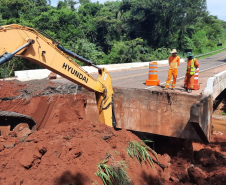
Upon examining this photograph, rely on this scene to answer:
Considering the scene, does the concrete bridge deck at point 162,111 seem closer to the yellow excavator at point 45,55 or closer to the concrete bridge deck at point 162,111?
the concrete bridge deck at point 162,111

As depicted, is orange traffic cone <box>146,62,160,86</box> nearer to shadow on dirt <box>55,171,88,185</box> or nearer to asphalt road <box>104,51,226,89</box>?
asphalt road <box>104,51,226,89</box>

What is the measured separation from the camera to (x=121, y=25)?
141 feet

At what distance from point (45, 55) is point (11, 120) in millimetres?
2672

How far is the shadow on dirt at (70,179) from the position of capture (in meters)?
4.54

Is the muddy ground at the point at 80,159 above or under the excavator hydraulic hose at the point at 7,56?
under

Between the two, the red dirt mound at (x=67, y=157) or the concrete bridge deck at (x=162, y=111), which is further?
the concrete bridge deck at (x=162, y=111)

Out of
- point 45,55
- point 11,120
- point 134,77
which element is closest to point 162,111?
point 45,55

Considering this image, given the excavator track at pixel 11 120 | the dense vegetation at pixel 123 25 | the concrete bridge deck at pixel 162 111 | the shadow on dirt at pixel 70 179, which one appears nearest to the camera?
the shadow on dirt at pixel 70 179

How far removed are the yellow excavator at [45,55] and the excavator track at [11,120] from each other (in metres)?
0.04

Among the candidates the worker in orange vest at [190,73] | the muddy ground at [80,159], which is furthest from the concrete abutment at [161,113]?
the worker in orange vest at [190,73]

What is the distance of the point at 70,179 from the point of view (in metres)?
4.63

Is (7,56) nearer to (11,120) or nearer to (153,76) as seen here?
(11,120)

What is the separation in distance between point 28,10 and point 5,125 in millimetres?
37073

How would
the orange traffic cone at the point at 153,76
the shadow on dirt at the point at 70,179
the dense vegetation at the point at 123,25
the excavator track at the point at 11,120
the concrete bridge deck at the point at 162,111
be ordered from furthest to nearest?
the dense vegetation at the point at 123,25
the orange traffic cone at the point at 153,76
the concrete bridge deck at the point at 162,111
the excavator track at the point at 11,120
the shadow on dirt at the point at 70,179
